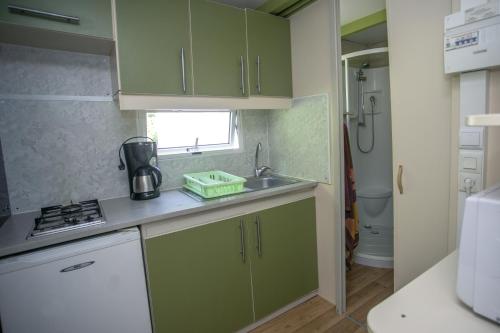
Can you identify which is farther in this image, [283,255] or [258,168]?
[258,168]

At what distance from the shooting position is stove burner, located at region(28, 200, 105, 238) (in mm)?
1292

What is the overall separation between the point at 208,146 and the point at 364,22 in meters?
1.89

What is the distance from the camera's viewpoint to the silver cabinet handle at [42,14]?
1.28 meters

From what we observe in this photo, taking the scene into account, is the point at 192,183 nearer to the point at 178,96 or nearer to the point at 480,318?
the point at 178,96

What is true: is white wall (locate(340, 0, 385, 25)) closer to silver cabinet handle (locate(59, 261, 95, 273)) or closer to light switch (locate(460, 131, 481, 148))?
light switch (locate(460, 131, 481, 148))

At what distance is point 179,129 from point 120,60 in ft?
2.56

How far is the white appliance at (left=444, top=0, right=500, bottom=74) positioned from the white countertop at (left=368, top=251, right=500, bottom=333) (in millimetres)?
965

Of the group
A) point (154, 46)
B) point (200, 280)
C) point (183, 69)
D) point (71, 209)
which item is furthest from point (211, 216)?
point (154, 46)

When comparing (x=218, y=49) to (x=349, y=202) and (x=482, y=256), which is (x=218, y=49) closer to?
(x=349, y=202)

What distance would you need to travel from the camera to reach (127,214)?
1499mm

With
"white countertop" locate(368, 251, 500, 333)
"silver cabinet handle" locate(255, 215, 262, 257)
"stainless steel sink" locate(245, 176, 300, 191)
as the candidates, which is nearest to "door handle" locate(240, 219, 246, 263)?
"silver cabinet handle" locate(255, 215, 262, 257)

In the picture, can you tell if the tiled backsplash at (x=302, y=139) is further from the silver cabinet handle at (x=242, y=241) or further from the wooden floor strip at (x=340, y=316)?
the wooden floor strip at (x=340, y=316)

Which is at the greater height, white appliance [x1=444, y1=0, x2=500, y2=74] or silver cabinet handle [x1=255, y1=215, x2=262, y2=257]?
white appliance [x1=444, y1=0, x2=500, y2=74]

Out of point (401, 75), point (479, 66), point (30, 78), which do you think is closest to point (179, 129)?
point (30, 78)
